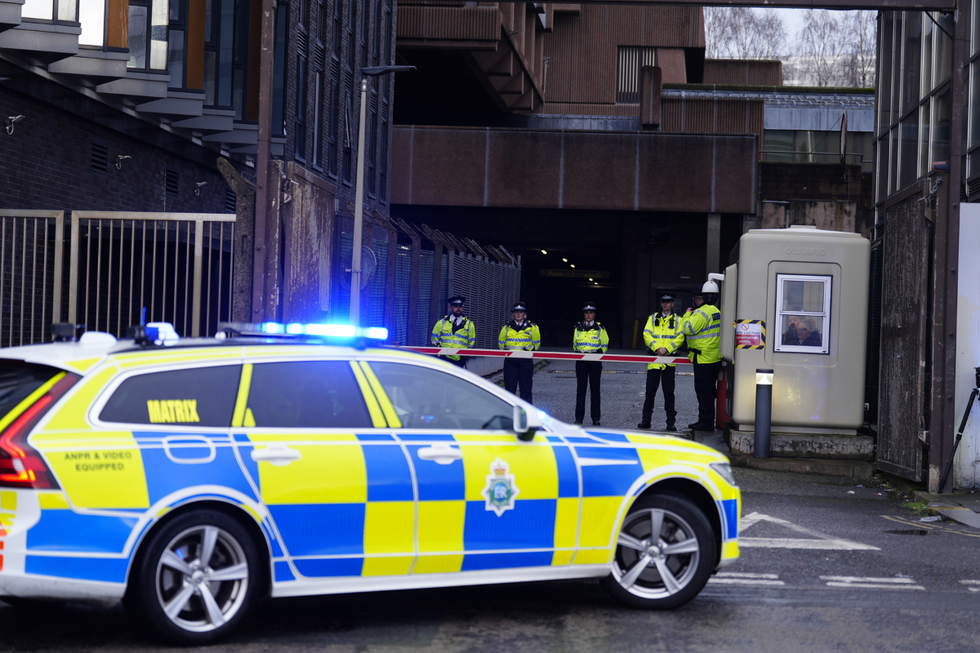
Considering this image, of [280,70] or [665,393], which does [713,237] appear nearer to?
[280,70]

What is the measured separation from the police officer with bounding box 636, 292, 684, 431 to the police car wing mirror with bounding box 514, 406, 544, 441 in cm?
924

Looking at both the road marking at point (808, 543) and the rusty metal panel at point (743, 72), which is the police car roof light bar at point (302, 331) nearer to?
the road marking at point (808, 543)

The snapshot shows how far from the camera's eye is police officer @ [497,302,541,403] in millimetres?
16000

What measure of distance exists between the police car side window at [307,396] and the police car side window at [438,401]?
0.65 ft

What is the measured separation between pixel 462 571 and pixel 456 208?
124 feet

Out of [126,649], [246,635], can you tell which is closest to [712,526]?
[246,635]

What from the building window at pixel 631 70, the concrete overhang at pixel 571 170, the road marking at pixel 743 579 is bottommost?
the road marking at pixel 743 579

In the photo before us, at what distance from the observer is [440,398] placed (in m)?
5.73

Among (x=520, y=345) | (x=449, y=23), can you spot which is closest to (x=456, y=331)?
(x=520, y=345)

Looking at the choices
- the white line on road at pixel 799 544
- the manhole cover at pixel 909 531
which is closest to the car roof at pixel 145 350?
the white line on road at pixel 799 544

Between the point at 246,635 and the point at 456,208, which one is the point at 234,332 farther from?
the point at 456,208

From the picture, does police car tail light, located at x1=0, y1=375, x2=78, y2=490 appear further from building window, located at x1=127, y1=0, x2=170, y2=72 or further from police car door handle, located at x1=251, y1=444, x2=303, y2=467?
building window, located at x1=127, y1=0, x2=170, y2=72

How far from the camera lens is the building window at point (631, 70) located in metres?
47.4

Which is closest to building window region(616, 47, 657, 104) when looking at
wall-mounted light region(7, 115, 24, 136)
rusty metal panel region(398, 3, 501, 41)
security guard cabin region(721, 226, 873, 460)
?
rusty metal panel region(398, 3, 501, 41)
